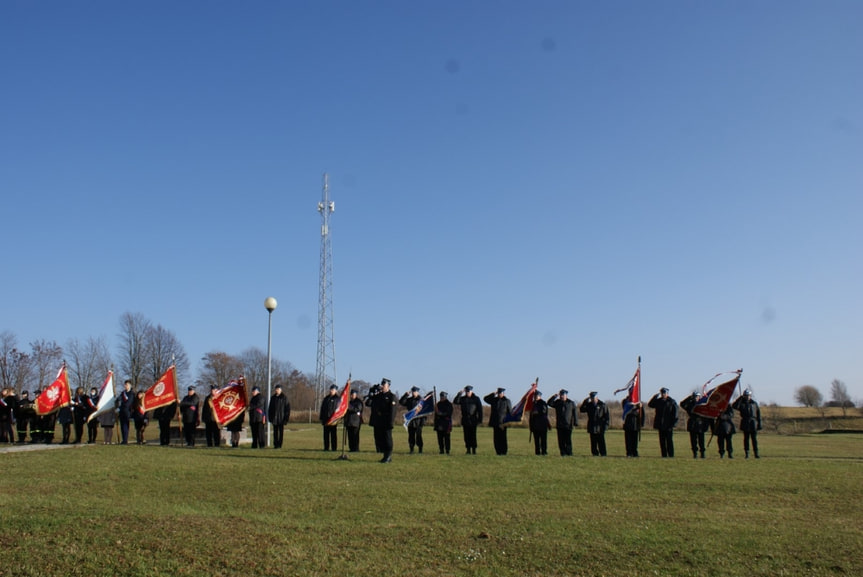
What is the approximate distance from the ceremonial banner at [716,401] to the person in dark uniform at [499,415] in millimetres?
6142

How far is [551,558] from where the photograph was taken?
29.1ft

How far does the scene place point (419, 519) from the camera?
10898 millimetres

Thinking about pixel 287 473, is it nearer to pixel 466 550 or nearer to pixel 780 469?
pixel 466 550

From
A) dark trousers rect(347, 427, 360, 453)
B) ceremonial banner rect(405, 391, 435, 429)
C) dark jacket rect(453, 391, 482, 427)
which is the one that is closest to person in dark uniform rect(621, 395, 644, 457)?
dark jacket rect(453, 391, 482, 427)

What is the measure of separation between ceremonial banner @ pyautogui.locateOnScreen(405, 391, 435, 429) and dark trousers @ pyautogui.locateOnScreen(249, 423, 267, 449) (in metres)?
5.14

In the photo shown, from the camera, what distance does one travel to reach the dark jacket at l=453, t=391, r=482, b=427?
2277cm

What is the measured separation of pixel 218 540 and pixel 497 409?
49.2ft

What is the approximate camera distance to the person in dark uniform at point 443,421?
22797 millimetres

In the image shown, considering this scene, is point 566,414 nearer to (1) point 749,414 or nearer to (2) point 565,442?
(2) point 565,442

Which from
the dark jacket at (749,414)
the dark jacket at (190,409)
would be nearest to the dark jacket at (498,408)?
the dark jacket at (749,414)

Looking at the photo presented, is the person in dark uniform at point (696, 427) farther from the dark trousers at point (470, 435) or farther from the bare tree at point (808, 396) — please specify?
the bare tree at point (808, 396)

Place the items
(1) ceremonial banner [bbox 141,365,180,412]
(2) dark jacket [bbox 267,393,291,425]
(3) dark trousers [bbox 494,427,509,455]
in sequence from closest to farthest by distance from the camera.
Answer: (3) dark trousers [bbox 494,427,509,455] → (2) dark jacket [bbox 267,393,291,425] → (1) ceremonial banner [bbox 141,365,180,412]

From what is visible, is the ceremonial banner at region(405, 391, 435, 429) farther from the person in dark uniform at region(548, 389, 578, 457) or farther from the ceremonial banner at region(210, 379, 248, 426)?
the ceremonial banner at region(210, 379, 248, 426)

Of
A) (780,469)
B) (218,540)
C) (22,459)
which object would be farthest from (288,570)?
(780,469)
